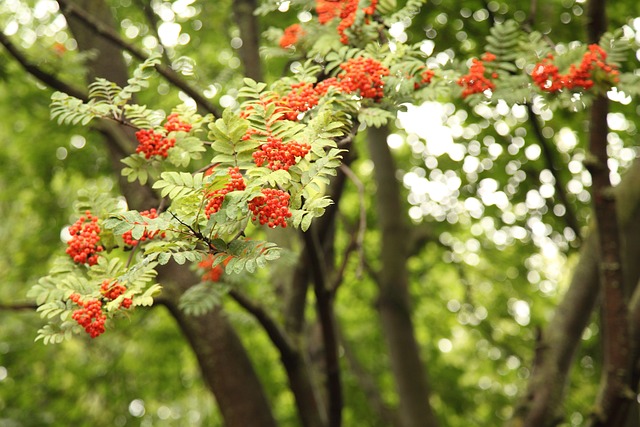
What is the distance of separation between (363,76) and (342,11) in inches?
24.6

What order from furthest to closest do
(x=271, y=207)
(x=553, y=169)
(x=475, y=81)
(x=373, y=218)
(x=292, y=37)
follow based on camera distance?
(x=373, y=218) → (x=553, y=169) → (x=292, y=37) → (x=475, y=81) → (x=271, y=207)

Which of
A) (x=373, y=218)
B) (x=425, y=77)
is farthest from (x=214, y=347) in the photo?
(x=373, y=218)

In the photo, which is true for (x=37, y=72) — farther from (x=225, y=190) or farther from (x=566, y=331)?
(x=566, y=331)

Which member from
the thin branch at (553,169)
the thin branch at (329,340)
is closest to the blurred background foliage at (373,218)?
the thin branch at (553,169)

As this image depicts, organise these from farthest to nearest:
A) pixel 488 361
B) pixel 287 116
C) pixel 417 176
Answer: pixel 488 361
pixel 417 176
pixel 287 116

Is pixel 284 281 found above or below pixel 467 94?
below

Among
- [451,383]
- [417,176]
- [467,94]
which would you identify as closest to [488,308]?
[451,383]

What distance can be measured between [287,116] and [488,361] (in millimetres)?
8547

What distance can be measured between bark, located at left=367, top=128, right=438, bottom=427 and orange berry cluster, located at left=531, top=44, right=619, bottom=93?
11.3ft

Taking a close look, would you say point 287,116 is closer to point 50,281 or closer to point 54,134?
point 50,281

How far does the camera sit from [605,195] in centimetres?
415

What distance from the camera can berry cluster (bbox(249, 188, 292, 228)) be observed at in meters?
2.12

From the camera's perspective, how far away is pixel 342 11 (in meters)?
3.36

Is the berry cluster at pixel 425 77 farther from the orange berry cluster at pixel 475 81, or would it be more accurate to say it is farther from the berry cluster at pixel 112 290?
the berry cluster at pixel 112 290
